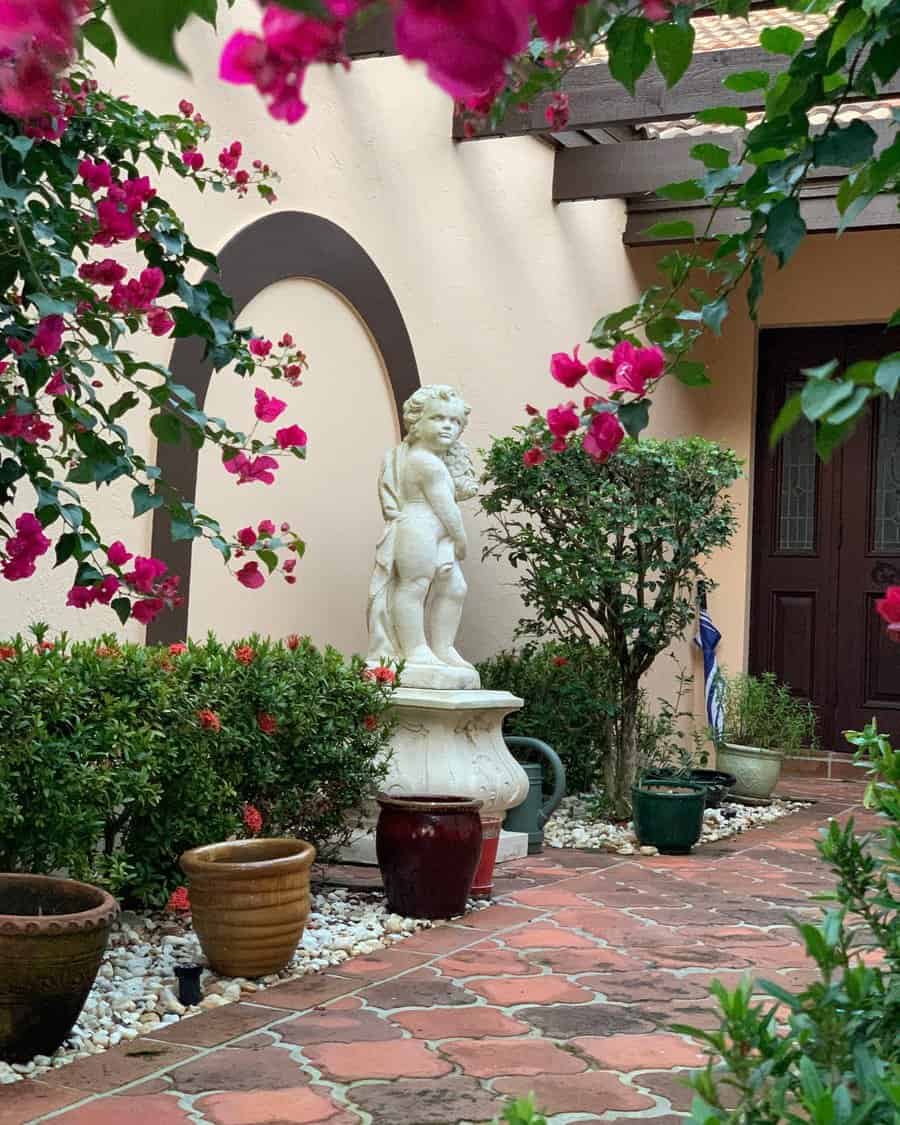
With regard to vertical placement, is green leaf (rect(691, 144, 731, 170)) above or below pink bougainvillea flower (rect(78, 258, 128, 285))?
below

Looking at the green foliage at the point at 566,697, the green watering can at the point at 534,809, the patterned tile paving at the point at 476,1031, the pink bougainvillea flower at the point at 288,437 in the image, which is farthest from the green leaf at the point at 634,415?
the green foliage at the point at 566,697

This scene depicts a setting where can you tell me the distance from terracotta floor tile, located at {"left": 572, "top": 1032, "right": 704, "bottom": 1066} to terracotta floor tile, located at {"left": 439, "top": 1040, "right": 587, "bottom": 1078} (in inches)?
2.5

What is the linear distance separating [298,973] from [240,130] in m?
3.30

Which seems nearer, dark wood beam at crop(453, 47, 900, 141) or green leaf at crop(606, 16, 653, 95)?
green leaf at crop(606, 16, 653, 95)

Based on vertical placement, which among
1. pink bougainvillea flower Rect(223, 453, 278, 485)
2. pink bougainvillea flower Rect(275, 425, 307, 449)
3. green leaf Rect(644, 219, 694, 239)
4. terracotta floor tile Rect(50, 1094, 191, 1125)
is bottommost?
terracotta floor tile Rect(50, 1094, 191, 1125)

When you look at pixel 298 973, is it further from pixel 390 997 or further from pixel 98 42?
pixel 98 42

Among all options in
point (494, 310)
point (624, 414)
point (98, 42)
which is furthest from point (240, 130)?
point (624, 414)

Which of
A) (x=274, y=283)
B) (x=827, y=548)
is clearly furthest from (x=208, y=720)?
(x=827, y=548)

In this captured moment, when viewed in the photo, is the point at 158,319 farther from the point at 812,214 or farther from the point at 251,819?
the point at 812,214

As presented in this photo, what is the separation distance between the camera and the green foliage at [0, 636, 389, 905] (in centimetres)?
352

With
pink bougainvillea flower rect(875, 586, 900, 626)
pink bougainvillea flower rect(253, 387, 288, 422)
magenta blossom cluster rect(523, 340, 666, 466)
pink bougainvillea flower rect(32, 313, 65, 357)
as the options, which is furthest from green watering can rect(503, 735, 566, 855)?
pink bougainvillea flower rect(875, 586, 900, 626)

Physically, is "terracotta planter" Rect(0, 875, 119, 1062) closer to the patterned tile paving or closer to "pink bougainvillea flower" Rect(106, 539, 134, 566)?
the patterned tile paving

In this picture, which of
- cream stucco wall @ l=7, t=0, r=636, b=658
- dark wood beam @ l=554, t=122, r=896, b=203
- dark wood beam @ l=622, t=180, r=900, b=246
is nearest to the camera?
cream stucco wall @ l=7, t=0, r=636, b=658

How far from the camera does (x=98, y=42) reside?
67.9 inches
